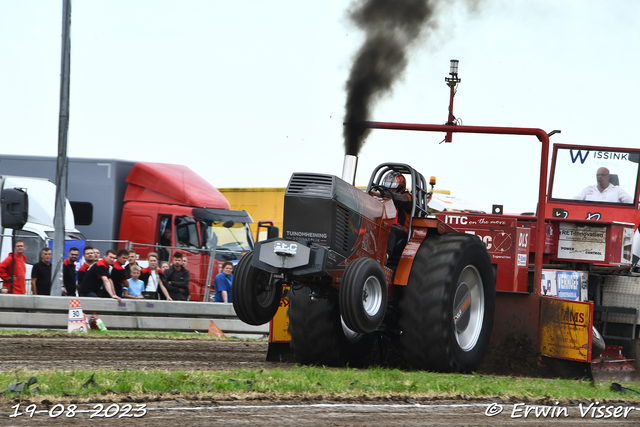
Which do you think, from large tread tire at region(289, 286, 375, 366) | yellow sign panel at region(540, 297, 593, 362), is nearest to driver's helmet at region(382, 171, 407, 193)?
large tread tire at region(289, 286, 375, 366)

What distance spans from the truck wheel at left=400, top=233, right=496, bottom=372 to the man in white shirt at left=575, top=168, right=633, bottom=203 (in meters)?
3.48

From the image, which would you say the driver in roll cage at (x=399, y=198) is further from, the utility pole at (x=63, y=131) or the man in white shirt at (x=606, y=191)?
the utility pole at (x=63, y=131)

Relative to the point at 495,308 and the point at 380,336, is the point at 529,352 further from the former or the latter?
the point at 380,336

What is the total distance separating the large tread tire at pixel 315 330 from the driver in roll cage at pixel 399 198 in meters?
0.94

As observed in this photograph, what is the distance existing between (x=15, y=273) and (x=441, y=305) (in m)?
8.69

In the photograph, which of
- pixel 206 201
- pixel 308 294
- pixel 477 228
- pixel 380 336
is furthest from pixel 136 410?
pixel 206 201

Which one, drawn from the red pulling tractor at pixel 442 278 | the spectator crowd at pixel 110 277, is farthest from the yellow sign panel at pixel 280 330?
the spectator crowd at pixel 110 277

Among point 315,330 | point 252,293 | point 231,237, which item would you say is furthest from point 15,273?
point 252,293

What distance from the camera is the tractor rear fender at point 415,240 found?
7879 millimetres

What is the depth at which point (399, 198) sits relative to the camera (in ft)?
27.7

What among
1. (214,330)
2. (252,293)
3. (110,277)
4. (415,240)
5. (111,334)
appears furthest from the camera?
(110,277)

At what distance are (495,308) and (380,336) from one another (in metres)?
1.31

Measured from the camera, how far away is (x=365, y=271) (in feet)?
22.7

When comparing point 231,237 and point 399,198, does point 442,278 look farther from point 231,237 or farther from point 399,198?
→ point 231,237
